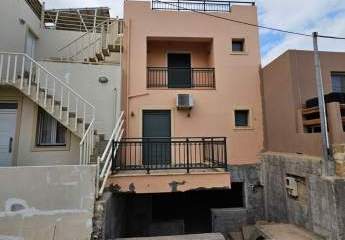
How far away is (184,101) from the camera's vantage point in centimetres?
938

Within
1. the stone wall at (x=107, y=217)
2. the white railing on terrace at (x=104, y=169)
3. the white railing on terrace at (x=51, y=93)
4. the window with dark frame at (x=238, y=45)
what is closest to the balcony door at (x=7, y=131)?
the white railing on terrace at (x=51, y=93)

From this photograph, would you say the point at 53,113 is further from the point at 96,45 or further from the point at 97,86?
the point at 96,45

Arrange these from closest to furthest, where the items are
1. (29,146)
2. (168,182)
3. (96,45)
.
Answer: (168,182)
(29,146)
(96,45)

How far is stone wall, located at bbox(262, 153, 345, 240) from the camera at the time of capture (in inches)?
221

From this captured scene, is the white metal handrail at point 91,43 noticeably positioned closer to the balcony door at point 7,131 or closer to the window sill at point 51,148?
the balcony door at point 7,131

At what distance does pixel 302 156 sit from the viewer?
7.12 m

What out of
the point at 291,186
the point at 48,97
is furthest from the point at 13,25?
the point at 291,186

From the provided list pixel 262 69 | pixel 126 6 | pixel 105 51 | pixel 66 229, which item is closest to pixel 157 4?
pixel 126 6

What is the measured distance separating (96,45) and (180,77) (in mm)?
3924

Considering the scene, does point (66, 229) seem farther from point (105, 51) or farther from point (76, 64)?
point (105, 51)

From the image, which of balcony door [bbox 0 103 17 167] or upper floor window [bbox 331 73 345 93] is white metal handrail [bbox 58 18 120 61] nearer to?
balcony door [bbox 0 103 17 167]

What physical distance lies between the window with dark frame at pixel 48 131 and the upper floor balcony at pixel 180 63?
12.8 ft

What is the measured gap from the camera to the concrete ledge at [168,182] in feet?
Answer: 20.7

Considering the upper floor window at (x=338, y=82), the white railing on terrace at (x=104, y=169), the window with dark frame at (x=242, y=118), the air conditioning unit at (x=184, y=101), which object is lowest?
the white railing on terrace at (x=104, y=169)
